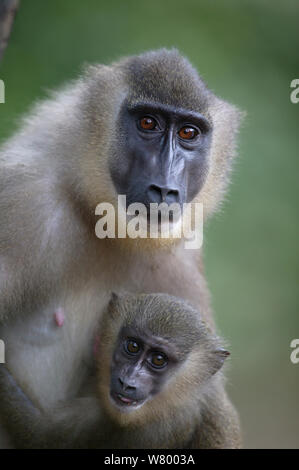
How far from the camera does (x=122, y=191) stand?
14.9ft

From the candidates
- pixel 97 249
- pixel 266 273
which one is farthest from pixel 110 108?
pixel 266 273

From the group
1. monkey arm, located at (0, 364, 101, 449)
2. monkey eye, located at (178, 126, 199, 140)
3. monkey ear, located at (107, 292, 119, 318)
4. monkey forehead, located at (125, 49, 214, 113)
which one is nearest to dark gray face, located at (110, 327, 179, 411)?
monkey ear, located at (107, 292, 119, 318)

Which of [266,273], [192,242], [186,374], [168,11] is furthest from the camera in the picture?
[266,273]

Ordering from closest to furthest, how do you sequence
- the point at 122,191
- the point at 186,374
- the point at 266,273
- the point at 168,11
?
the point at 122,191, the point at 186,374, the point at 168,11, the point at 266,273

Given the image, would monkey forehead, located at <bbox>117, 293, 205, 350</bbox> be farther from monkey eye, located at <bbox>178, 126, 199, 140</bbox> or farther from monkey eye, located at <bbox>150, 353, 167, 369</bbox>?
monkey eye, located at <bbox>178, 126, 199, 140</bbox>

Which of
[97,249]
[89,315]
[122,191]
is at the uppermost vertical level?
[122,191]

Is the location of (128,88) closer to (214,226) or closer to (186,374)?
(186,374)

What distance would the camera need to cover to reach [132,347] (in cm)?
470

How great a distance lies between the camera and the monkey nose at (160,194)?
4.27 m

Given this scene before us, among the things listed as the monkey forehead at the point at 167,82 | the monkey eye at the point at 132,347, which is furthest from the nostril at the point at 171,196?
the monkey eye at the point at 132,347

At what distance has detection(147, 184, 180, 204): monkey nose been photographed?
14.0 feet

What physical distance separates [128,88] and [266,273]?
597 cm

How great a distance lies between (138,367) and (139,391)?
0.16 m

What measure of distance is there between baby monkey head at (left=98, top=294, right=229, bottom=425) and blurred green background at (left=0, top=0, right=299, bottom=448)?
15.8ft
